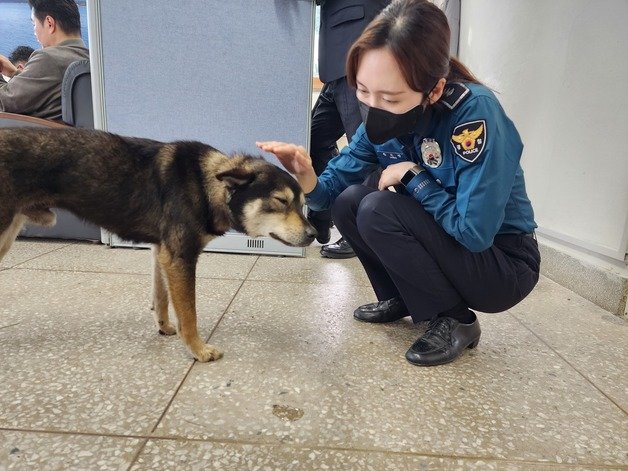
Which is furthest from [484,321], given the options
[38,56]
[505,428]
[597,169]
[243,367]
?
[38,56]

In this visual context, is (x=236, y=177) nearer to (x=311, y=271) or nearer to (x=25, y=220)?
(x=25, y=220)

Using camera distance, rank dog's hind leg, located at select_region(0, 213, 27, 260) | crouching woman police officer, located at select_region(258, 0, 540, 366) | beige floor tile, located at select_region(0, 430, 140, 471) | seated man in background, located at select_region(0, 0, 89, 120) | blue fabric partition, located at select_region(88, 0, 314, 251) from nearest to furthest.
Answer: beige floor tile, located at select_region(0, 430, 140, 471) → crouching woman police officer, located at select_region(258, 0, 540, 366) → dog's hind leg, located at select_region(0, 213, 27, 260) → blue fabric partition, located at select_region(88, 0, 314, 251) → seated man in background, located at select_region(0, 0, 89, 120)

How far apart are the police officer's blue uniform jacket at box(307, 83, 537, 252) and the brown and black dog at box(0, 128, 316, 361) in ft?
1.84

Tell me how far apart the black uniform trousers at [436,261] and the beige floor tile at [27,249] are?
7.59 ft

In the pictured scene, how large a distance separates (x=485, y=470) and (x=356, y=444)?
0.32m

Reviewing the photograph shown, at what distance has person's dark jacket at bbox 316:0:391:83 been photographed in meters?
2.54

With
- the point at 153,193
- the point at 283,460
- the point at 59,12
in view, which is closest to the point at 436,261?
the point at 283,460

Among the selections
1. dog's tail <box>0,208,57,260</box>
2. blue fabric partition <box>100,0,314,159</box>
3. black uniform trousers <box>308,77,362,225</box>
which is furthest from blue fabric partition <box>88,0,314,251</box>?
dog's tail <box>0,208,57,260</box>

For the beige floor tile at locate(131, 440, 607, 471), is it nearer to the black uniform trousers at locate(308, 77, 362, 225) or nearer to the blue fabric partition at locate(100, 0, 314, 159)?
the black uniform trousers at locate(308, 77, 362, 225)

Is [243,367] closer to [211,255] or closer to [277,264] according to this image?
[277,264]

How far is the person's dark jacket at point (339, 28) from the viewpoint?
254 centimetres

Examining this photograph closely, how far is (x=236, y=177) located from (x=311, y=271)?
1.35 meters

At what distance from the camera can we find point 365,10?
2531 millimetres

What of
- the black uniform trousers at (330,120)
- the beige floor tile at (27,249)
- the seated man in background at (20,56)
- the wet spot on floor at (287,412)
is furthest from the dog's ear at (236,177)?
the seated man in background at (20,56)
